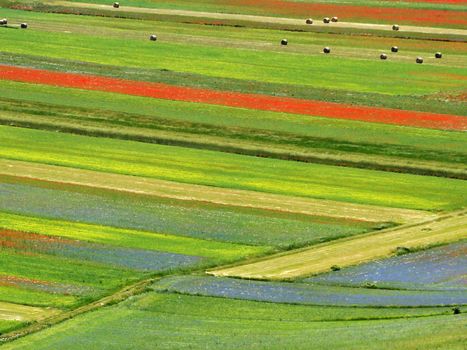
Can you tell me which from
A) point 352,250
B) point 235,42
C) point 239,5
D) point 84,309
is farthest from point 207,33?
point 84,309

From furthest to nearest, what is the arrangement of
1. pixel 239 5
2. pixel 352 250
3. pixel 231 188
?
pixel 239 5
pixel 231 188
pixel 352 250

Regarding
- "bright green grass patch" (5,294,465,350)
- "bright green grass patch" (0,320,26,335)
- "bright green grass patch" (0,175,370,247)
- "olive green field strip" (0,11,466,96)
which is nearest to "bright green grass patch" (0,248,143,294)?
"bright green grass patch" (5,294,465,350)

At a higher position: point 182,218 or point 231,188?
point 231,188

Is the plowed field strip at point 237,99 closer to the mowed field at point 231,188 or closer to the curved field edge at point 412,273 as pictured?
the mowed field at point 231,188

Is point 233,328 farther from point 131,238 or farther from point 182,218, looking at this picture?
point 182,218

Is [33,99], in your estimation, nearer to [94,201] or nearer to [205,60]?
[205,60]

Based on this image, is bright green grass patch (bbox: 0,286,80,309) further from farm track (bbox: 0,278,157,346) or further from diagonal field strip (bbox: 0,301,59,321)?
farm track (bbox: 0,278,157,346)
